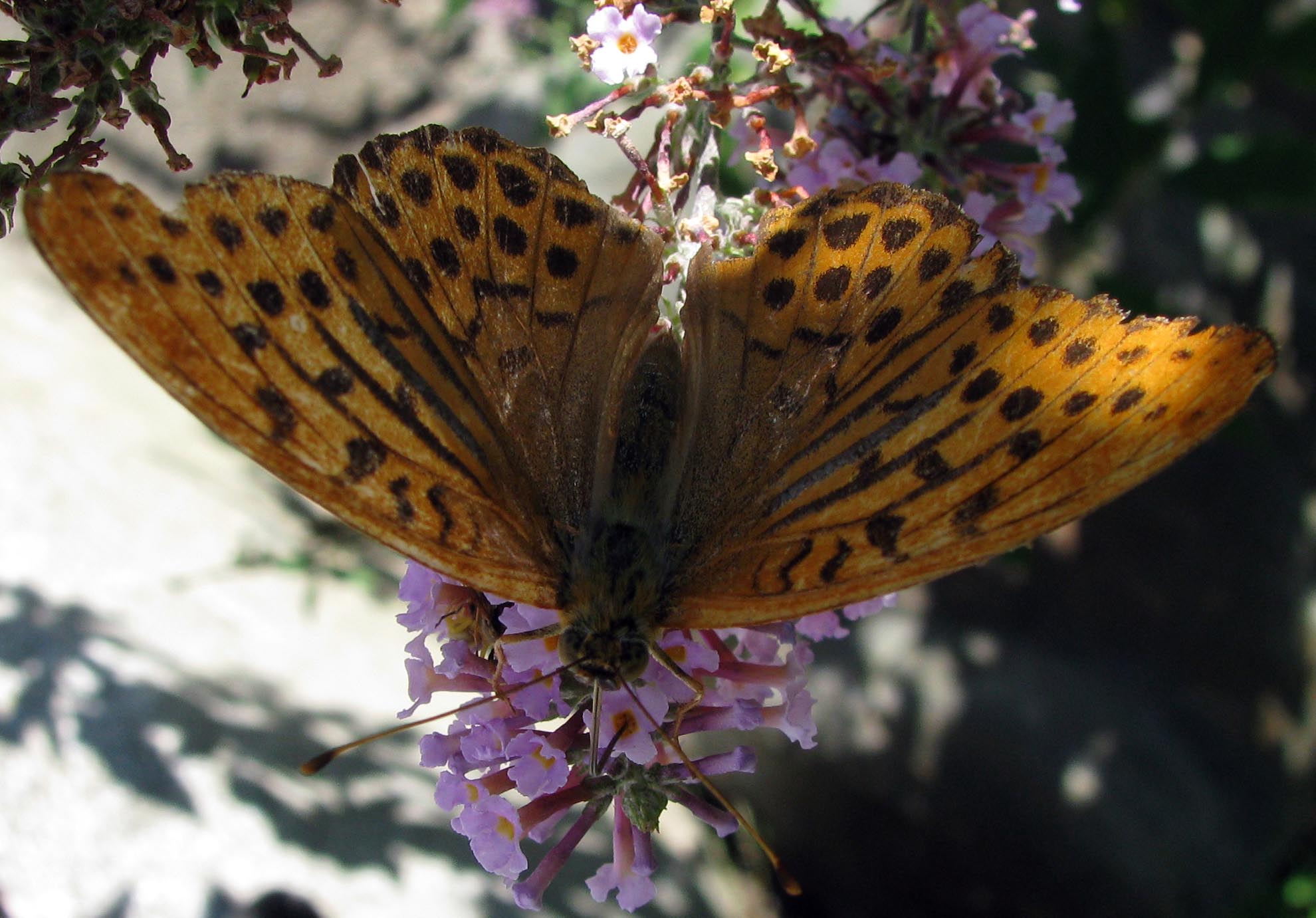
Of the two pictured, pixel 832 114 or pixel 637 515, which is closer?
pixel 637 515

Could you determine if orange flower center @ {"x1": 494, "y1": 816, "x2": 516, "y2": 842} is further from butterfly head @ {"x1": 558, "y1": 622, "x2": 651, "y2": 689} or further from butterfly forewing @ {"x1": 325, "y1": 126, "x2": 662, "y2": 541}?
butterfly forewing @ {"x1": 325, "y1": 126, "x2": 662, "y2": 541}

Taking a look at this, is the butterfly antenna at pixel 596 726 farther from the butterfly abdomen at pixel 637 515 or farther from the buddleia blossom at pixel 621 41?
the buddleia blossom at pixel 621 41

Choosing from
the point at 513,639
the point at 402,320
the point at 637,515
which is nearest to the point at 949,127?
the point at 637,515

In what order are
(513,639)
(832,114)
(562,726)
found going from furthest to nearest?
(832,114) < (562,726) < (513,639)

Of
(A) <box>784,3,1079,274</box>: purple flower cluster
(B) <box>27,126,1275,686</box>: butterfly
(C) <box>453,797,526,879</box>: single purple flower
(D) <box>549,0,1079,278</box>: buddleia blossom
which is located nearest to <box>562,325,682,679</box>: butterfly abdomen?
(B) <box>27,126,1275,686</box>: butterfly

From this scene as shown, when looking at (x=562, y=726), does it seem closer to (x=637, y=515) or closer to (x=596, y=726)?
(x=596, y=726)

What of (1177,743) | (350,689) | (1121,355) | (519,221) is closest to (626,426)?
(519,221)

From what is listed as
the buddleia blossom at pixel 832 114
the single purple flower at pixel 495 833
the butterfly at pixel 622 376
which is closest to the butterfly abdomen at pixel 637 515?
the butterfly at pixel 622 376

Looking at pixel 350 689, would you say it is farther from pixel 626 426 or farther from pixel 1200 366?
pixel 1200 366
